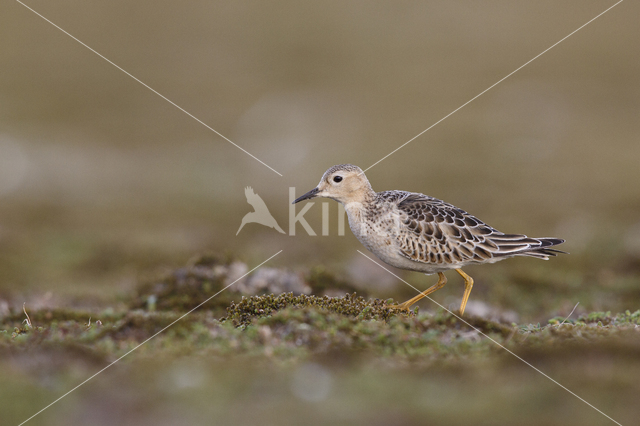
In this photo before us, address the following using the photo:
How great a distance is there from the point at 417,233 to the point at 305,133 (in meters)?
35.1

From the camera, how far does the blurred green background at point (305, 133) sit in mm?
20078

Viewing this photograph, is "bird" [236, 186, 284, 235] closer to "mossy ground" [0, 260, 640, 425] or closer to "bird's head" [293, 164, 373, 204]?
"bird's head" [293, 164, 373, 204]

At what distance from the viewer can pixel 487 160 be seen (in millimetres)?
39031

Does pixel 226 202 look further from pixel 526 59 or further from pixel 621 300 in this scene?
pixel 526 59

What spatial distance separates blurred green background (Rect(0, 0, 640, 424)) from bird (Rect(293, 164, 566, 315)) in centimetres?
293

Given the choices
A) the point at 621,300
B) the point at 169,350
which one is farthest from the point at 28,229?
Answer: the point at 621,300

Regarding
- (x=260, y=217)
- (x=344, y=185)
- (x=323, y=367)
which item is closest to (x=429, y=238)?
(x=344, y=185)

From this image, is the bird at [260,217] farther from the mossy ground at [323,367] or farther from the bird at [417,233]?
the mossy ground at [323,367]

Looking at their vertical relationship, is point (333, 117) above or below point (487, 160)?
above

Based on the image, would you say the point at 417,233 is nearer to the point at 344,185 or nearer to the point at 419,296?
the point at 419,296

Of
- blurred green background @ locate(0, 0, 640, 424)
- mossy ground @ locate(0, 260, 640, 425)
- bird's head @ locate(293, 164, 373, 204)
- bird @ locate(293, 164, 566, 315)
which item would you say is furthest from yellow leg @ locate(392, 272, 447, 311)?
blurred green background @ locate(0, 0, 640, 424)

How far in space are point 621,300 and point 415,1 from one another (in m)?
58.2

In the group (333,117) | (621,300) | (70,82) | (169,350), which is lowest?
(621,300)

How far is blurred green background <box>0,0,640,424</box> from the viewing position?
20.1 m
